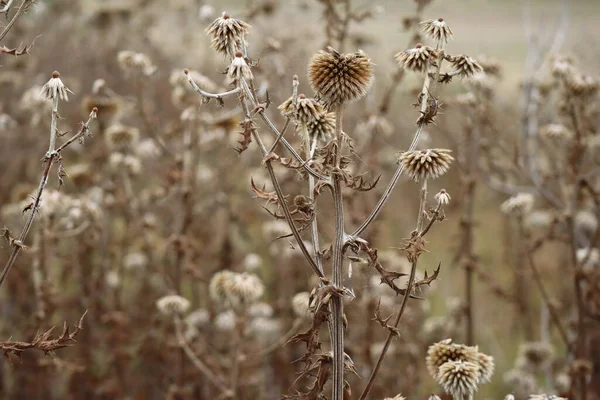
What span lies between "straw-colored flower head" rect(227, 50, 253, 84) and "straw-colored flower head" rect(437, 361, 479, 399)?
1.36 m

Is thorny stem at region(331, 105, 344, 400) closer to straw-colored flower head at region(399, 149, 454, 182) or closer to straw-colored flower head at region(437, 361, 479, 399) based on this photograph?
straw-colored flower head at region(399, 149, 454, 182)

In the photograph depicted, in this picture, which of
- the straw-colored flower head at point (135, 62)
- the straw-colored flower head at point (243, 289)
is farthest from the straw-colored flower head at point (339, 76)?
the straw-colored flower head at point (135, 62)

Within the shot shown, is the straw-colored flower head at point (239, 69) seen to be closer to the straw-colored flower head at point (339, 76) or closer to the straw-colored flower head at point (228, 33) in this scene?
the straw-colored flower head at point (228, 33)

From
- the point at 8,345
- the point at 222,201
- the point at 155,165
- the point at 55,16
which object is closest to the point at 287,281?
the point at 222,201

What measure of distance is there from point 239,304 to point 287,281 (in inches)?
81.4

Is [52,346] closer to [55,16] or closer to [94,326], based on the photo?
[94,326]

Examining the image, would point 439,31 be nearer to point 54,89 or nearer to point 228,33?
point 228,33

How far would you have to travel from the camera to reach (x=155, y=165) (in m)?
7.66

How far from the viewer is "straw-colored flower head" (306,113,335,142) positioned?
2.41 meters

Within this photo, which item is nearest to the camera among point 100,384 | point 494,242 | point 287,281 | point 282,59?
point 100,384

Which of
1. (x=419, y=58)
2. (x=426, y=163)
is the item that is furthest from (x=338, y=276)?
(x=419, y=58)

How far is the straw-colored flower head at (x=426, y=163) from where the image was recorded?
222 centimetres

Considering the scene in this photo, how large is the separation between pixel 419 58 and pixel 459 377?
126 centimetres

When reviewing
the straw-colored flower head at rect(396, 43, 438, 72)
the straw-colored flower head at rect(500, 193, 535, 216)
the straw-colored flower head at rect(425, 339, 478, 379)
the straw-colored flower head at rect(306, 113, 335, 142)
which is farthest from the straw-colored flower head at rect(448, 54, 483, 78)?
the straw-colored flower head at rect(500, 193, 535, 216)
